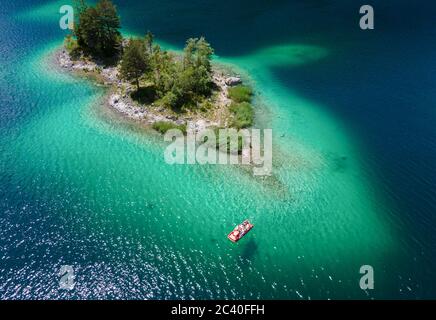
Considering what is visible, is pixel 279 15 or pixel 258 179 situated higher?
pixel 279 15

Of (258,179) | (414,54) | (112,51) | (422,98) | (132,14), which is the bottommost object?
(258,179)

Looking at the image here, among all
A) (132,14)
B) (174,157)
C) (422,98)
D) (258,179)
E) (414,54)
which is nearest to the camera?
(258,179)

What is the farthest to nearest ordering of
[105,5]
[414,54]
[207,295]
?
[414,54], [105,5], [207,295]

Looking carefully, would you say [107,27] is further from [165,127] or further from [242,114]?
[242,114]

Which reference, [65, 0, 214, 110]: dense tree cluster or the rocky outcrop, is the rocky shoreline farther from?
[65, 0, 214, 110]: dense tree cluster

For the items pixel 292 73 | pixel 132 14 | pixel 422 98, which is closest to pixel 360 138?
pixel 422 98

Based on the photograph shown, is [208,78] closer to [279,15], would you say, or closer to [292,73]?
[292,73]

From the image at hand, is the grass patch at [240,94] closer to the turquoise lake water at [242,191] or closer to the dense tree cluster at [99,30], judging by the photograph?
the turquoise lake water at [242,191]
